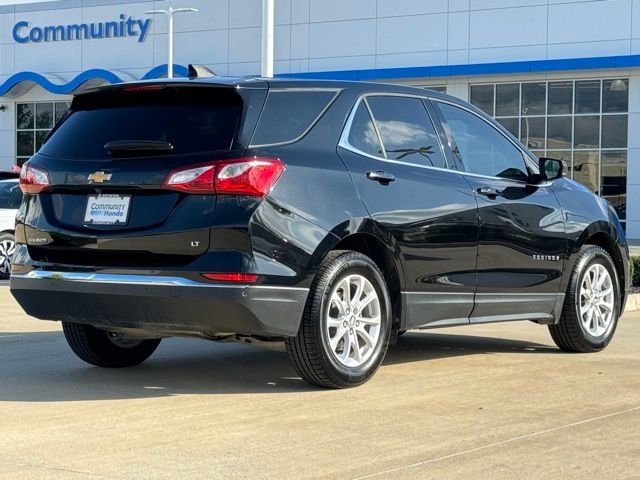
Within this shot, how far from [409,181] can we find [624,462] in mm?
2685

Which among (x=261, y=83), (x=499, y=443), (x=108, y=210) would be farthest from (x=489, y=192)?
(x=499, y=443)

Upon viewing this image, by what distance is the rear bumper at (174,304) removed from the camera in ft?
21.0

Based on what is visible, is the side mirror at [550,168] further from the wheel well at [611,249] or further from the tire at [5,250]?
the tire at [5,250]

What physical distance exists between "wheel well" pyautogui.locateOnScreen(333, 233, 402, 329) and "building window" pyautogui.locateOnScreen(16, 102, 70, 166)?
38.7 meters

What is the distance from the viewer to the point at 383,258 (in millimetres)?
7285

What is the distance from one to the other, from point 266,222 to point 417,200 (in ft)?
4.25

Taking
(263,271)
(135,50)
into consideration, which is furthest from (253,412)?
(135,50)

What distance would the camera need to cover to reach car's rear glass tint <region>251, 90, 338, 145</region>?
6746mm

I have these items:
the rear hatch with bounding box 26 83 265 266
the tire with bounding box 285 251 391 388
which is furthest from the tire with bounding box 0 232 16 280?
the tire with bounding box 285 251 391 388

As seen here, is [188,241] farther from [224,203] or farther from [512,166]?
[512,166]

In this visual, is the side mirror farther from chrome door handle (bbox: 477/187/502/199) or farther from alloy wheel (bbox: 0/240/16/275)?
alloy wheel (bbox: 0/240/16/275)

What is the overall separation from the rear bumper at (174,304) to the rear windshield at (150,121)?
74cm

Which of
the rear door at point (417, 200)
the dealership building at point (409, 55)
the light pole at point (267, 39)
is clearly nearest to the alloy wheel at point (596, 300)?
the rear door at point (417, 200)

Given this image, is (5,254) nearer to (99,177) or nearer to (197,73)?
(197,73)
